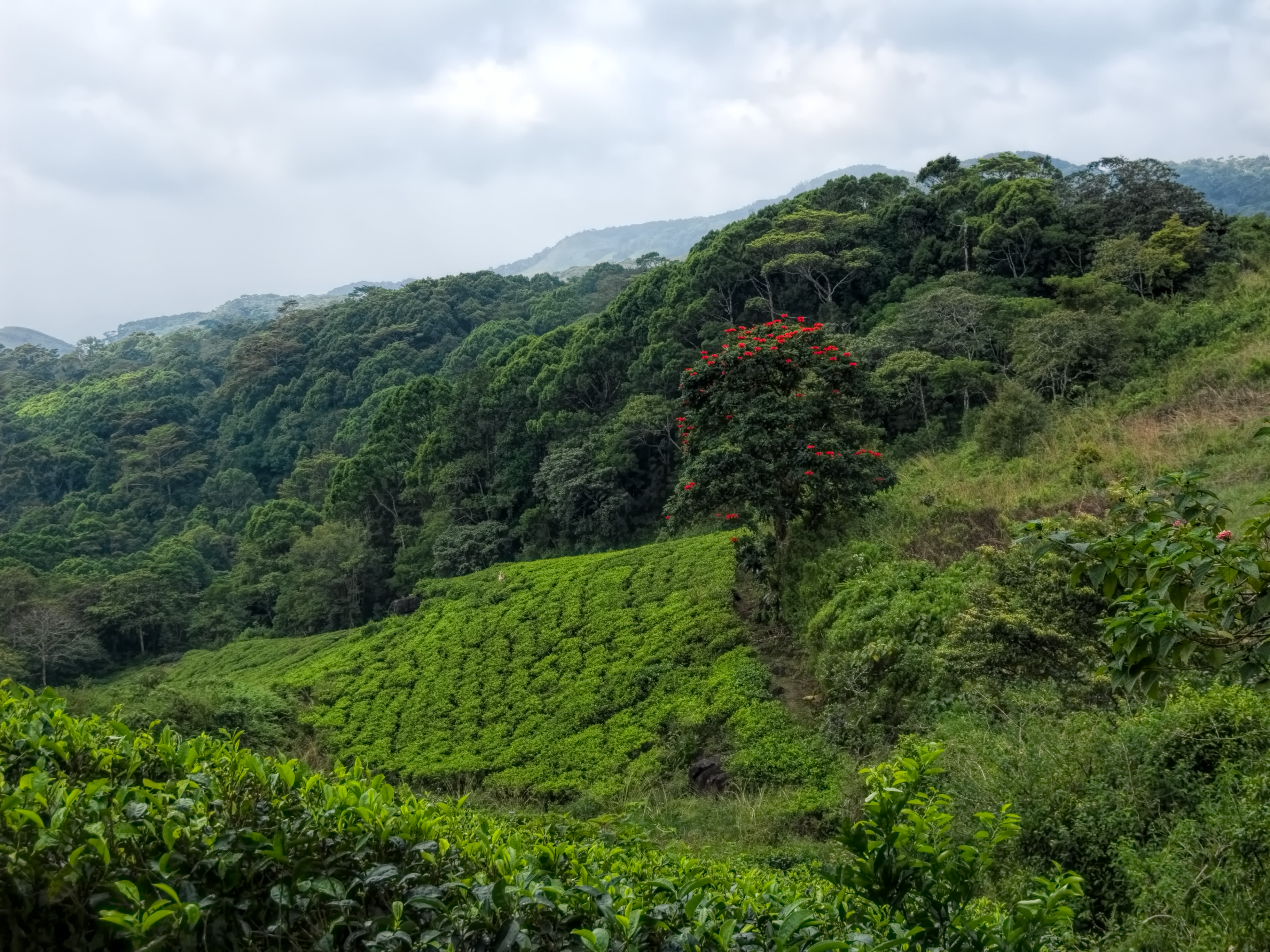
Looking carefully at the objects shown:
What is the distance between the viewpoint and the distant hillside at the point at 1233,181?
6431 cm

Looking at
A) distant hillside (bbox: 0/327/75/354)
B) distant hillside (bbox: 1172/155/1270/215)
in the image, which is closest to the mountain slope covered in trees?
distant hillside (bbox: 1172/155/1270/215)

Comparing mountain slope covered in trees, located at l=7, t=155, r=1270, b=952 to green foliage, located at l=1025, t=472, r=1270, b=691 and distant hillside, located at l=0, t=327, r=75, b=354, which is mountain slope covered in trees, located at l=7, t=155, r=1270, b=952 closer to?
green foliage, located at l=1025, t=472, r=1270, b=691

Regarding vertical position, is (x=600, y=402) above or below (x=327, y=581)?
above

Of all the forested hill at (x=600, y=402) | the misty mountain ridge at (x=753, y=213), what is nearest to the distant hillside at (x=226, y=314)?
the misty mountain ridge at (x=753, y=213)

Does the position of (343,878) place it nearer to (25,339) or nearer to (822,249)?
(822,249)

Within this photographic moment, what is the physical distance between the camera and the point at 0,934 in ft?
5.71

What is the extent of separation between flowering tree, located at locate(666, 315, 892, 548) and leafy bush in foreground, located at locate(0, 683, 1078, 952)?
27.2 feet

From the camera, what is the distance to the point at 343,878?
203cm

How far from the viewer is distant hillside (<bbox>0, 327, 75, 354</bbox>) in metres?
146

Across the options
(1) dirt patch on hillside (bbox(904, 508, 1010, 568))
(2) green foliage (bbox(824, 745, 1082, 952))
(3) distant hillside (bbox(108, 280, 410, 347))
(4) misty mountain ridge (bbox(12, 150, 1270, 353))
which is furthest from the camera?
(3) distant hillside (bbox(108, 280, 410, 347))

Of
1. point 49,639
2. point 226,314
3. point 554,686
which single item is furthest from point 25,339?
point 554,686

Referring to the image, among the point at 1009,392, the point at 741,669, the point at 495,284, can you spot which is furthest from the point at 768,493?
the point at 495,284

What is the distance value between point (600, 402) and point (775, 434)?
16.1m

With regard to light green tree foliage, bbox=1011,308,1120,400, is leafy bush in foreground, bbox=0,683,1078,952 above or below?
below
